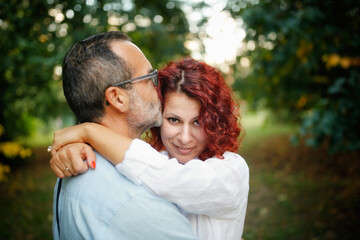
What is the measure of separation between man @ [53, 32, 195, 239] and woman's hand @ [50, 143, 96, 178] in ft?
0.07

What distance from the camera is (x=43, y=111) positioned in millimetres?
10641

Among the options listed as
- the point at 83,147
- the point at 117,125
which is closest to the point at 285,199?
the point at 117,125

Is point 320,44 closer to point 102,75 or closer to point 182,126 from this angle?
point 182,126

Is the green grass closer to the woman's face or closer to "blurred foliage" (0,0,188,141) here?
"blurred foliage" (0,0,188,141)

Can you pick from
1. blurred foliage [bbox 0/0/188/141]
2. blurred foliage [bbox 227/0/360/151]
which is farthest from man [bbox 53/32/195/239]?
blurred foliage [bbox 227/0/360/151]

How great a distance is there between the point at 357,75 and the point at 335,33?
663 mm

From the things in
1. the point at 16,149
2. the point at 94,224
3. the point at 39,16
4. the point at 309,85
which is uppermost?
the point at 309,85

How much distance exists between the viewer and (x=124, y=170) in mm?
1409

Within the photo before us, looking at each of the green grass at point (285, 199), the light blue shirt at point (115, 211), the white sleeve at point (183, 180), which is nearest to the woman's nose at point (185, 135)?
the white sleeve at point (183, 180)

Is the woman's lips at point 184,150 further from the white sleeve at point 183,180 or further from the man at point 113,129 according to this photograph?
the white sleeve at point 183,180

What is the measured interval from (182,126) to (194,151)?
24 centimetres

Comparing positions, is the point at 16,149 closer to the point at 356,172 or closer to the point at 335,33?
the point at 335,33

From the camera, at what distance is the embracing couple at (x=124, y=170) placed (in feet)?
4.37

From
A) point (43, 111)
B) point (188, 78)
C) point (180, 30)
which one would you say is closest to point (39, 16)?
point (188, 78)
